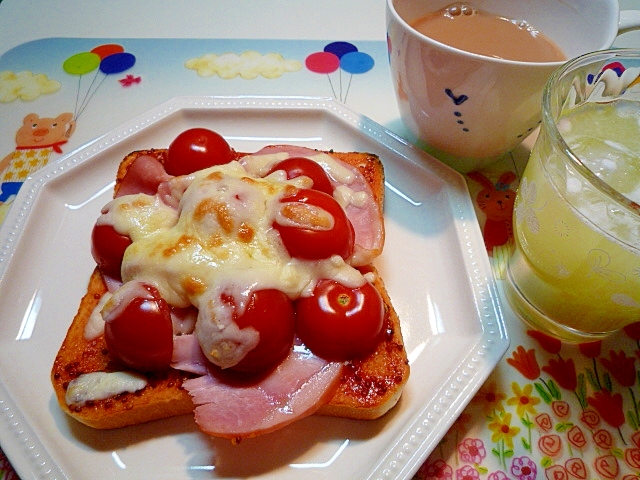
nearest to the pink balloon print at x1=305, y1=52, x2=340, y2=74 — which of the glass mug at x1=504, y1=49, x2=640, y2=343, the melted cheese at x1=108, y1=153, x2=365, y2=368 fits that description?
the melted cheese at x1=108, y1=153, x2=365, y2=368

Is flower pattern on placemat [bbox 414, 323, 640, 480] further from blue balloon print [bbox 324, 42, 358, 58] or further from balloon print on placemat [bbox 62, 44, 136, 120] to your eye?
balloon print on placemat [bbox 62, 44, 136, 120]

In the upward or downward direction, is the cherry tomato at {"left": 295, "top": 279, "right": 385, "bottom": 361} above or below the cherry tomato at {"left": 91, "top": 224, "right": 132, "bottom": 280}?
below

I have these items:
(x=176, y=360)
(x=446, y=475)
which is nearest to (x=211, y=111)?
(x=176, y=360)

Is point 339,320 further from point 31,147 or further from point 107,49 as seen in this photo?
point 107,49

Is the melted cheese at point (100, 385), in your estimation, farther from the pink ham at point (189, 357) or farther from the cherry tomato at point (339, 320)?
the cherry tomato at point (339, 320)

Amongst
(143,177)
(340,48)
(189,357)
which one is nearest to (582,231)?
(189,357)

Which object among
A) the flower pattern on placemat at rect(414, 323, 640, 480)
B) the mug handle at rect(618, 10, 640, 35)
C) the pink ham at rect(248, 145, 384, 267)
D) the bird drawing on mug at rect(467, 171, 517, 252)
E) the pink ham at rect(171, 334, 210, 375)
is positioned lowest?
the flower pattern on placemat at rect(414, 323, 640, 480)

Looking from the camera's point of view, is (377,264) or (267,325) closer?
(267,325)
